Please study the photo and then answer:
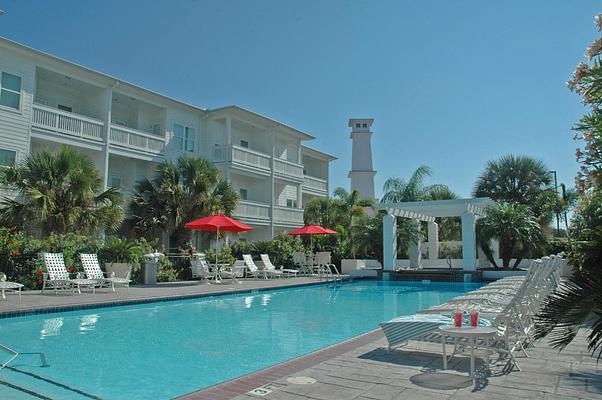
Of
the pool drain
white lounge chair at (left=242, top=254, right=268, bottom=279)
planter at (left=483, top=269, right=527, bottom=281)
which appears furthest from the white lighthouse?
the pool drain

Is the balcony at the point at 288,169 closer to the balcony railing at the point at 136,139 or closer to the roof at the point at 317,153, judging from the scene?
the roof at the point at 317,153

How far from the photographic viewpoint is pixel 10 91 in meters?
18.0

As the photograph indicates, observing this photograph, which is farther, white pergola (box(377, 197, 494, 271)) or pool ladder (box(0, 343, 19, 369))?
white pergola (box(377, 197, 494, 271))

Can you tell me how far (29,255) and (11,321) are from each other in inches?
183

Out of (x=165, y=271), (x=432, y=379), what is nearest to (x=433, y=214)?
(x=165, y=271)

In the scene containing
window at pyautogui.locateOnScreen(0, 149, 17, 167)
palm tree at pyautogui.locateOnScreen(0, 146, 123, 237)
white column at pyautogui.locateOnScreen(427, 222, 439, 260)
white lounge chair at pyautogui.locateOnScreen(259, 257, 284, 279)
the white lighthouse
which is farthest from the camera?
the white lighthouse

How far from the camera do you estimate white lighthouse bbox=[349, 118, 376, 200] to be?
1683 inches

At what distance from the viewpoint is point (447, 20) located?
39.0 ft

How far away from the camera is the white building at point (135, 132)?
718 inches

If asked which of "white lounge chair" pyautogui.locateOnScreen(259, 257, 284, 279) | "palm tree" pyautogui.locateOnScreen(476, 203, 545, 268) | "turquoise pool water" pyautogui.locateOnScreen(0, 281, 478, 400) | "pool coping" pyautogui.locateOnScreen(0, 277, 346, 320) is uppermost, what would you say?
"palm tree" pyautogui.locateOnScreen(476, 203, 545, 268)

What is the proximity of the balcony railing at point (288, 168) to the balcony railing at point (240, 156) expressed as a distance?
117 centimetres

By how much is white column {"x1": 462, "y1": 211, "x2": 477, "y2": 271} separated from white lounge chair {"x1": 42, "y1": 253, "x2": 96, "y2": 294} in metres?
14.7

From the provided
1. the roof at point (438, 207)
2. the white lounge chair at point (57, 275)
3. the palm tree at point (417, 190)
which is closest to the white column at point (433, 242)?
the roof at point (438, 207)

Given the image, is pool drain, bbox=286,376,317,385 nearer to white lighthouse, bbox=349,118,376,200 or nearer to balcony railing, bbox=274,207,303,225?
balcony railing, bbox=274,207,303,225
